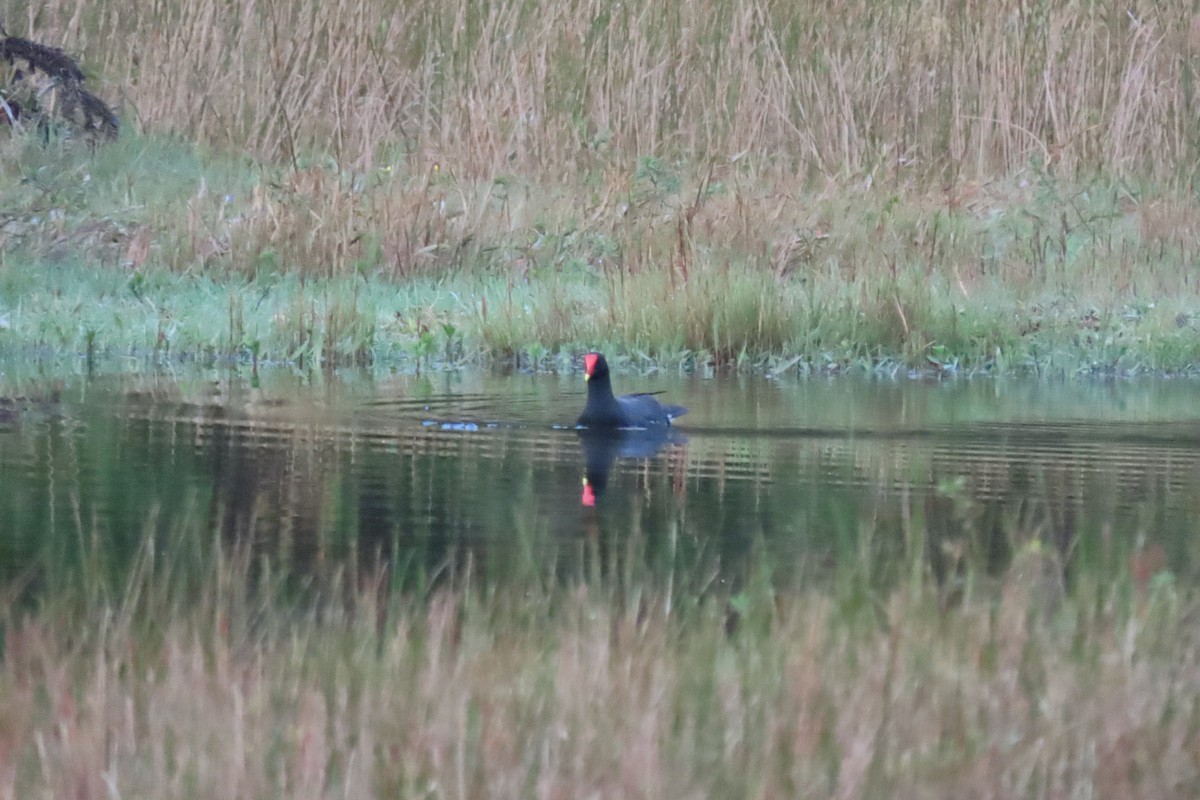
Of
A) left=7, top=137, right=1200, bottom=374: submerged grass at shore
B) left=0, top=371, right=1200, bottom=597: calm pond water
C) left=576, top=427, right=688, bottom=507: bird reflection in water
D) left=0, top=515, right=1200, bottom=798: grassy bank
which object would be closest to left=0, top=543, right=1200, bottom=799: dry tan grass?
left=0, top=515, right=1200, bottom=798: grassy bank

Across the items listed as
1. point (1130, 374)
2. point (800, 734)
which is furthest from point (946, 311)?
point (800, 734)

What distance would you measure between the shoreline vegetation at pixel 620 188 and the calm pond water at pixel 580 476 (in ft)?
3.93

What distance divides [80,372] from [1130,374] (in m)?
5.74

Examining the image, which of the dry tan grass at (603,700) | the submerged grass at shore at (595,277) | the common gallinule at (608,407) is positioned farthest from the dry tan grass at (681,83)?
the dry tan grass at (603,700)

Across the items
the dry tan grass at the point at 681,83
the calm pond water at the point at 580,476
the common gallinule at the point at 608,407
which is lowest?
the calm pond water at the point at 580,476

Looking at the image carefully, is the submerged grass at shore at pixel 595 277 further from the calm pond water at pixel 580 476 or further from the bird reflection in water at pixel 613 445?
the bird reflection in water at pixel 613 445

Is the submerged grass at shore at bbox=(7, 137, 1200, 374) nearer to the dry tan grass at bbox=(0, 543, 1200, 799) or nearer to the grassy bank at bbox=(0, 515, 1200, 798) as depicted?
the grassy bank at bbox=(0, 515, 1200, 798)

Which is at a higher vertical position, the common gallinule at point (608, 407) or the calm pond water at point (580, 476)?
the common gallinule at point (608, 407)

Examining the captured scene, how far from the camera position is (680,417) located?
30.2 ft

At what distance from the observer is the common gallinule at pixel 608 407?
8.66 m

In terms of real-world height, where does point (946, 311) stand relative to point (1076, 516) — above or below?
above

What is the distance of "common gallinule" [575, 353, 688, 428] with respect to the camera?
866cm

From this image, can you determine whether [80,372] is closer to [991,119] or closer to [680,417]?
[680,417]

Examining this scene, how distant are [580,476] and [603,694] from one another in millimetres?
3478
